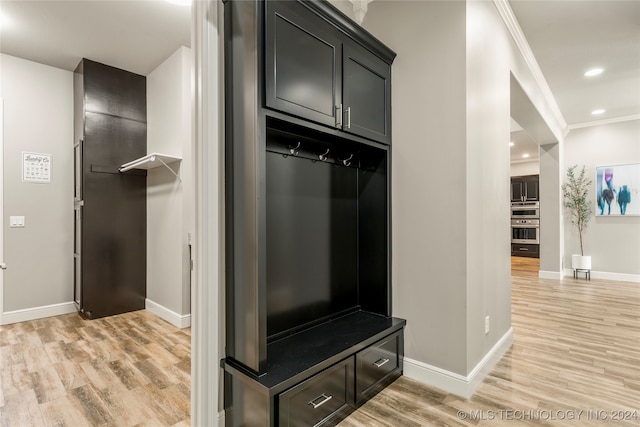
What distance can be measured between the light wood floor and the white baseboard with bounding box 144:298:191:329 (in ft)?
0.27

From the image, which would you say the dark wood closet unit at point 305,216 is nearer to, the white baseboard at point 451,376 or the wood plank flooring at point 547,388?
the white baseboard at point 451,376

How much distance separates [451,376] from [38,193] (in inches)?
182

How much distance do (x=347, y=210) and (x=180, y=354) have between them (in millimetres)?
1899

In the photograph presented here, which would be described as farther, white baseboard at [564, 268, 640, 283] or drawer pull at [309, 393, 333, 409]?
white baseboard at [564, 268, 640, 283]

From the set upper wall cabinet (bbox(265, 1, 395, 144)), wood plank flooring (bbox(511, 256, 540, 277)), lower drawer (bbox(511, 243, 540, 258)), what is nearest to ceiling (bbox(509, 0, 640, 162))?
upper wall cabinet (bbox(265, 1, 395, 144))

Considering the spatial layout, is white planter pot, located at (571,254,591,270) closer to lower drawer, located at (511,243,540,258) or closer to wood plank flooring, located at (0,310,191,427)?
lower drawer, located at (511,243,540,258)

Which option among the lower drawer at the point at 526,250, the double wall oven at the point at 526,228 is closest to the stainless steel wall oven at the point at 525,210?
the double wall oven at the point at 526,228

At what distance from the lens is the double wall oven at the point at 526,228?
355 inches

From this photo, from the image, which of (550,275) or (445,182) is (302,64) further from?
(550,275)

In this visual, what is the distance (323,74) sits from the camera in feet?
6.15

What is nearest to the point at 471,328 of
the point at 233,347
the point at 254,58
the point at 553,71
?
the point at 233,347

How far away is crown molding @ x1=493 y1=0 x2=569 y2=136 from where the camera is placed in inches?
107

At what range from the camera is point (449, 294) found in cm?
212

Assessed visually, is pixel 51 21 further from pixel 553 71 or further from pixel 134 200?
pixel 553 71
